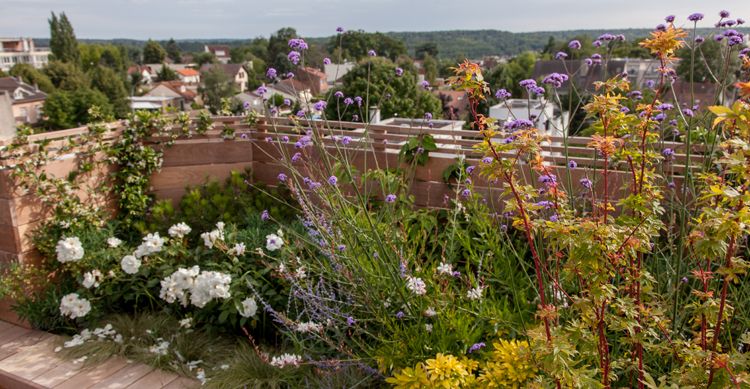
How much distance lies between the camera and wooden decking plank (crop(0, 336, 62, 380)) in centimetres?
298

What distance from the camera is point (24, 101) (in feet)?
111

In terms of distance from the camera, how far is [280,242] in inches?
113

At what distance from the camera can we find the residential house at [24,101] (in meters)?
33.0

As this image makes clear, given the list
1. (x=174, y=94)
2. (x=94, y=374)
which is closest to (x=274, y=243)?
(x=94, y=374)

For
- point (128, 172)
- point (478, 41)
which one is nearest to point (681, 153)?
point (128, 172)

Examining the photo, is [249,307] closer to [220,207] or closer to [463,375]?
[220,207]

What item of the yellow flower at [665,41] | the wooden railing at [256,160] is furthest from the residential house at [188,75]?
the yellow flower at [665,41]

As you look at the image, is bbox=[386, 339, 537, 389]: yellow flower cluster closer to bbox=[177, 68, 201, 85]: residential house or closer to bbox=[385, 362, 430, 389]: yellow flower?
bbox=[385, 362, 430, 389]: yellow flower

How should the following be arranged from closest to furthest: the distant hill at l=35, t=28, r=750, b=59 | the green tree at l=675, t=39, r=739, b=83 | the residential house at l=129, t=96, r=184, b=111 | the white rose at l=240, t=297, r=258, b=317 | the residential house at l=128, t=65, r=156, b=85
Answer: the green tree at l=675, t=39, r=739, b=83 < the white rose at l=240, t=297, r=258, b=317 < the residential house at l=129, t=96, r=184, b=111 < the residential house at l=128, t=65, r=156, b=85 < the distant hill at l=35, t=28, r=750, b=59

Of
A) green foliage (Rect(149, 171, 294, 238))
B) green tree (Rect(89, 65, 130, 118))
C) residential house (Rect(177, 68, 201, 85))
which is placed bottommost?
green foliage (Rect(149, 171, 294, 238))

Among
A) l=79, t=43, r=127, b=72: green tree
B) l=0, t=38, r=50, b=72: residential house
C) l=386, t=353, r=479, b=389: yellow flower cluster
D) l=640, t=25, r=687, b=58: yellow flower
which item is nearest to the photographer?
l=640, t=25, r=687, b=58: yellow flower

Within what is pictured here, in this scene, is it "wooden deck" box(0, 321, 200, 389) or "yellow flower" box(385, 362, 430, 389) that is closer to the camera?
"yellow flower" box(385, 362, 430, 389)

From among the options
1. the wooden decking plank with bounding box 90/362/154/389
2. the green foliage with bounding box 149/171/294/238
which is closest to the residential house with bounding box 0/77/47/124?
the green foliage with bounding box 149/171/294/238

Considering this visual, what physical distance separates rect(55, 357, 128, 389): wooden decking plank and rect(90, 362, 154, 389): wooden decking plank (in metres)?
0.04
